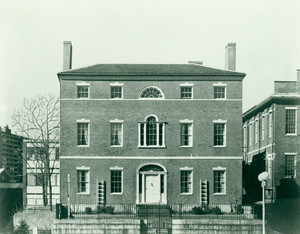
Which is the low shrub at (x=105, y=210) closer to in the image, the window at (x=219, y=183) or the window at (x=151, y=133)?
the window at (x=151, y=133)

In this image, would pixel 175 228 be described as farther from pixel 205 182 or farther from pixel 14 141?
pixel 14 141

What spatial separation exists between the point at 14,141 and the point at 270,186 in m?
50.3

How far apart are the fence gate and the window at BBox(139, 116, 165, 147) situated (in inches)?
178

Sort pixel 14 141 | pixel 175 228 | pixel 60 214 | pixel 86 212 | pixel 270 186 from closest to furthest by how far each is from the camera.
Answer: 1. pixel 175 228
2. pixel 60 214
3. pixel 86 212
4. pixel 270 186
5. pixel 14 141

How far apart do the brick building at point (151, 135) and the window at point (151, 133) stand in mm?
71

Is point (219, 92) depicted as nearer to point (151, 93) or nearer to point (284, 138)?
point (151, 93)

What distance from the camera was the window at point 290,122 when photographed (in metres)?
40.7

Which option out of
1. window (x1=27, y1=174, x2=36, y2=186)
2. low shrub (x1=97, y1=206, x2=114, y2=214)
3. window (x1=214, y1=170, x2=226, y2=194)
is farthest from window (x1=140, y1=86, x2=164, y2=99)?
window (x1=27, y1=174, x2=36, y2=186)

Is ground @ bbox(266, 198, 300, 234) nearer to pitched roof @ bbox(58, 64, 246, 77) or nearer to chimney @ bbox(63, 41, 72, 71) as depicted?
pitched roof @ bbox(58, 64, 246, 77)

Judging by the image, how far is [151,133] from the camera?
127ft

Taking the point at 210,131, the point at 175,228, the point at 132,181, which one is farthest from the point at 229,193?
the point at 175,228

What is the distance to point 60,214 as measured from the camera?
32.6 m

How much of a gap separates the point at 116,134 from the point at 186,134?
5.02 m

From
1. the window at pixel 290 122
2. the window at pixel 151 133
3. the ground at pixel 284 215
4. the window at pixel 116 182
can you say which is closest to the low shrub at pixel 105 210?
the window at pixel 116 182
